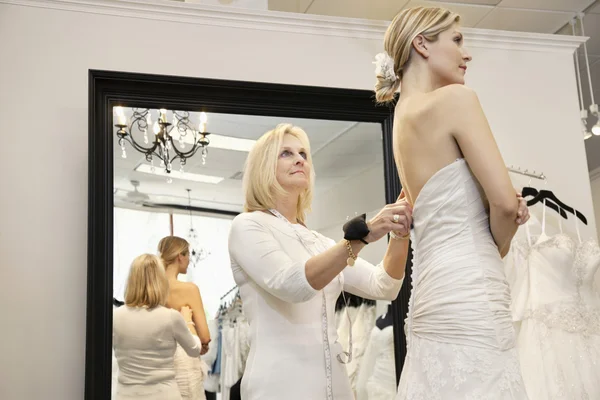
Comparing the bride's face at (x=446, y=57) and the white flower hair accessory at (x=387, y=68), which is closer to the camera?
the bride's face at (x=446, y=57)

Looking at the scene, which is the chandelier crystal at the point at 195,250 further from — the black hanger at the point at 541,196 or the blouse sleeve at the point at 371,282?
the black hanger at the point at 541,196

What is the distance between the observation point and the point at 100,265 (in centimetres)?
289

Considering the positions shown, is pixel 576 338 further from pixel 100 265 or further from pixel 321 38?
pixel 100 265

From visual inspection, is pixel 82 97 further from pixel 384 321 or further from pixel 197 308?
pixel 384 321

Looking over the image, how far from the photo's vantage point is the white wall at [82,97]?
114 inches

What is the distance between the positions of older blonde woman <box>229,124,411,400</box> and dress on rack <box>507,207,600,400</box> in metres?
1.03

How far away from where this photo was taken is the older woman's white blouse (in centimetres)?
205

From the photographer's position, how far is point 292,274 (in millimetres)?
2020

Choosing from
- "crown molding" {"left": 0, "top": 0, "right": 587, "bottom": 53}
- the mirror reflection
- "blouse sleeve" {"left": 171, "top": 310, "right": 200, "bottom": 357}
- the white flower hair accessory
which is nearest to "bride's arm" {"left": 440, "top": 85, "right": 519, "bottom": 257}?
the white flower hair accessory

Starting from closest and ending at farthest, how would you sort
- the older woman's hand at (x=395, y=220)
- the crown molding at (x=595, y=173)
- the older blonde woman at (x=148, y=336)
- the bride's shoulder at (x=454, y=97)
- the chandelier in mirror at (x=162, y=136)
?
the bride's shoulder at (x=454, y=97), the older woman's hand at (x=395, y=220), the older blonde woman at (x=148, y=336), the chandelier in mirror at (x=162, y=136), the crown molding at (x=595, y=173)

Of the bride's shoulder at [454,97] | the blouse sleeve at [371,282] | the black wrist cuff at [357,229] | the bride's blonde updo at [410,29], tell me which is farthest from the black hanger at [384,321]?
the bride's shoulder at [454,97]

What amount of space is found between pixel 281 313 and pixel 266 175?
444 millimetres

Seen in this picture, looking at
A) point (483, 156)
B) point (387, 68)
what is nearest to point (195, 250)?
point (387, 68)

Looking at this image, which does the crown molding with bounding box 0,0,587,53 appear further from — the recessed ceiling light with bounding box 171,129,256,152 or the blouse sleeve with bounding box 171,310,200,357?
the blouse sleeve with bounding box 171,310,200,357
